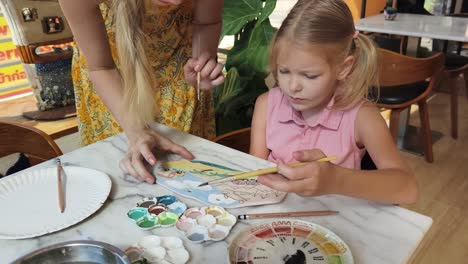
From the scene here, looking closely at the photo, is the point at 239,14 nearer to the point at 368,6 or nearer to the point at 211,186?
the point at 211,186

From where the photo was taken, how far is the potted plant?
206 cm

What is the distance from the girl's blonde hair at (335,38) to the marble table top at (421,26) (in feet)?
5.21

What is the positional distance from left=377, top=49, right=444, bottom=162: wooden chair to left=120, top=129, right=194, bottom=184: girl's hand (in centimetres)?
128

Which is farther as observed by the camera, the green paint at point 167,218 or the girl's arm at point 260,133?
the girl's arm at point 260,133

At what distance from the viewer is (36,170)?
0.93 meters

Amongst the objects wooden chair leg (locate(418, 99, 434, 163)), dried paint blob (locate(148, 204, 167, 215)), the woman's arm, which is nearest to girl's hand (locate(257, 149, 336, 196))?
the woman's arm

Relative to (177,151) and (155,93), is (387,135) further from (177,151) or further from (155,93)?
(155,93)

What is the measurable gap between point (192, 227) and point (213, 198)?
0.11 meters

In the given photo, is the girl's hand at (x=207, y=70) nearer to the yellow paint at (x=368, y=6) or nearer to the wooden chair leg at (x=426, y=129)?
the wooden chair leg at (x=426, y=129)

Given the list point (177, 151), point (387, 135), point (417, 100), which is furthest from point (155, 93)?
point (417, 100)

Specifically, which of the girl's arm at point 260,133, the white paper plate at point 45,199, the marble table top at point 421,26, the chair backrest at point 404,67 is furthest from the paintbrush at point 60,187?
the marble table top at point 421,26

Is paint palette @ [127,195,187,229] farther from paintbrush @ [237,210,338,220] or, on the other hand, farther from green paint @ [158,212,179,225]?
paintbrush @ [237,210,338,220]

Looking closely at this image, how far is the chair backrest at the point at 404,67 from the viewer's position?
2.06m

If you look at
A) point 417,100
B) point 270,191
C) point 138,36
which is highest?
point 138,36
